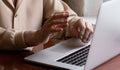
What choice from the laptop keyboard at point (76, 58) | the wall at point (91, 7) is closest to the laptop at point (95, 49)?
the laptop keyboard at point (76, 58)

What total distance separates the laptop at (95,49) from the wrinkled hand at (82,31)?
1.9 inches

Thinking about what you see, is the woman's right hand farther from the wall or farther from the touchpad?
the wall

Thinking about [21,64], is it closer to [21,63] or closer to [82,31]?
[21,63]

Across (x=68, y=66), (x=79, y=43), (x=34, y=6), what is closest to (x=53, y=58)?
(x=68, y=66)

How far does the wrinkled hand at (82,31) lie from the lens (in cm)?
126

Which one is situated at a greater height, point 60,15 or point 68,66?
point 60,15

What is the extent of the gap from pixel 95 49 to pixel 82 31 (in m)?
0.40

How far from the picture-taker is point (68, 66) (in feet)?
3.26

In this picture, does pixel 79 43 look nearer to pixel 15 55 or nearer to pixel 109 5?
pixel 15 55

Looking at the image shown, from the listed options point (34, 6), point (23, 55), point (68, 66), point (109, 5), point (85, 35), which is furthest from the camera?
point (34, 6)

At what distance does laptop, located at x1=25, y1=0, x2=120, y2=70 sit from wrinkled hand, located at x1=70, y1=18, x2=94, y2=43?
0.05 m

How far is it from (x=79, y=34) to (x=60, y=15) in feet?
0.72

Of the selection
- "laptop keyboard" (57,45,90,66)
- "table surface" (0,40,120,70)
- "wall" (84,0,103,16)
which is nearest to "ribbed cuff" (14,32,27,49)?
"table surface" (0,40,120,70)

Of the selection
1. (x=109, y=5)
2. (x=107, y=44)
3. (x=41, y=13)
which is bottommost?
(x=41, y=13)
